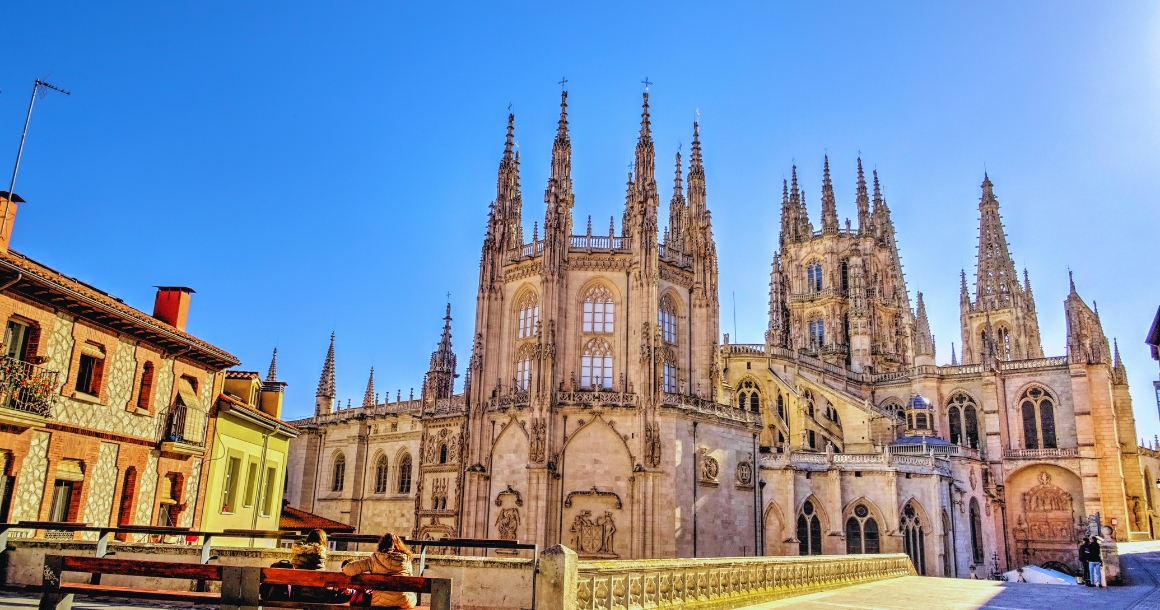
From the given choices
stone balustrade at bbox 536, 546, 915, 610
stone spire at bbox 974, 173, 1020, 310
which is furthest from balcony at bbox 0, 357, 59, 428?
stone spire at bbox 974, 173, 1020, 310

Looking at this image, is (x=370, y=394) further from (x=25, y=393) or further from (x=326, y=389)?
(x=25, y=393)

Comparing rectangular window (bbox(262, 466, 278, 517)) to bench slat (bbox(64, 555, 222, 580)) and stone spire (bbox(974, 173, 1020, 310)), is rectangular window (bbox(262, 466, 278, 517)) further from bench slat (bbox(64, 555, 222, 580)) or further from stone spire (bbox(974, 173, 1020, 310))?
stone spire (bbox(974, 173, 1020, 310))

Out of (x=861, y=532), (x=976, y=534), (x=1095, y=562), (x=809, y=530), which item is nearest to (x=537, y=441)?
(x=809, y=530)

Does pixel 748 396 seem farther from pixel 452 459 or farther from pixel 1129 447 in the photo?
pixel 1129 447

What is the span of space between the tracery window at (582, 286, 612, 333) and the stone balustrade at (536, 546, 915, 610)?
16260 millimetres

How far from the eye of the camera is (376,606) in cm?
889

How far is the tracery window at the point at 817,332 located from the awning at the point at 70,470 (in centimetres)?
6238

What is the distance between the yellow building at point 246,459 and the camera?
26.0 metres

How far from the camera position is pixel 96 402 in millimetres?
20250

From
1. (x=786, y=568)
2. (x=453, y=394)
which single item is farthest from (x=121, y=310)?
(x=453, y=394)

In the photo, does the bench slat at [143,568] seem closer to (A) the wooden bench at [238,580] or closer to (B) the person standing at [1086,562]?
(A) the wooden bench at [238,580]

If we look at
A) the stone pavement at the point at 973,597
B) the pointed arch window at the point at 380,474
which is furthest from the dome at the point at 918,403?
the pointed arch window at the point at 380,474

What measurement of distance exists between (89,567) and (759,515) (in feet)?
111

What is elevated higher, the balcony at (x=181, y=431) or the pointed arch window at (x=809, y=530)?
the balcony at (x=181, y=431)
